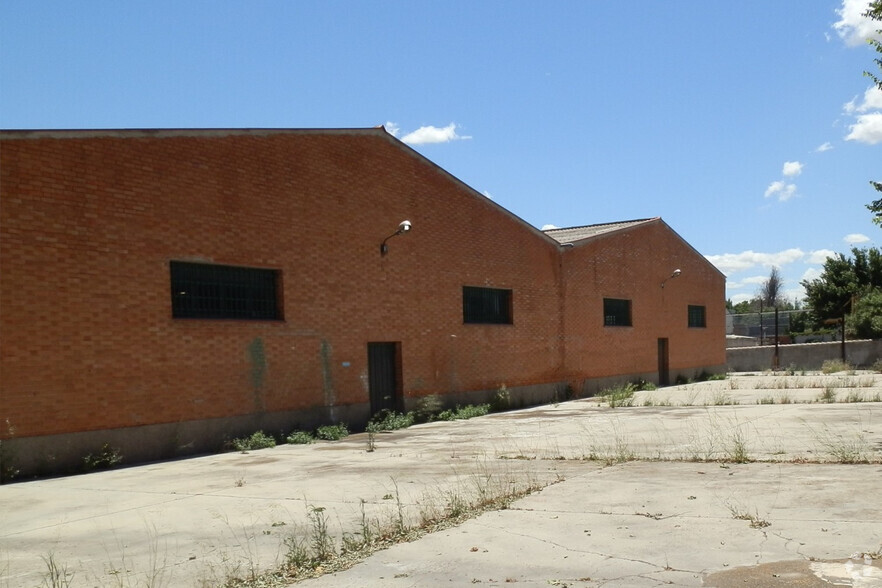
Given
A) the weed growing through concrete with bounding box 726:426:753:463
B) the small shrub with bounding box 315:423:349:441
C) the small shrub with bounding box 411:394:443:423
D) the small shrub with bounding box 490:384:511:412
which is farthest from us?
the small shrub with bounding box 490:384:511:412

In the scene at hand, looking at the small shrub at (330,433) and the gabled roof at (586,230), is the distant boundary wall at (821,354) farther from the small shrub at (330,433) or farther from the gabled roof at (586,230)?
the small shrub at (330,433)

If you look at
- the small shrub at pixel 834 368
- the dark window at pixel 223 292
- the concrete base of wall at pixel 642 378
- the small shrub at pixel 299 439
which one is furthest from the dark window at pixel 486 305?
the small shrub at pixel 834 368

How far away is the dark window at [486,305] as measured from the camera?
21.5 m

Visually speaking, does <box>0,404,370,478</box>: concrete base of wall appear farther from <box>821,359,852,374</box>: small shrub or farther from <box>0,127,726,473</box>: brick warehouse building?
<box>821,359,852,374</box>: small shrub

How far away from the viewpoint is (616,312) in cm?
2886

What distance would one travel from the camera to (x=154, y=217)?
1340 cm

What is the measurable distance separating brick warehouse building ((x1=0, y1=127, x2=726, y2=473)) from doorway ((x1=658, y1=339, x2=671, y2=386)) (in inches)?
332

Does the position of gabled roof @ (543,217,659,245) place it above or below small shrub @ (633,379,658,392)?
above

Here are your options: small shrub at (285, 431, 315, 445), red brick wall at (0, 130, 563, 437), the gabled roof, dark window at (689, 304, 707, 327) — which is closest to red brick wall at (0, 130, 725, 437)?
red brick wall at (0, 130, 563, 437)

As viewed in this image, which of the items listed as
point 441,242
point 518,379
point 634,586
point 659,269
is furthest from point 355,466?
point 659,269

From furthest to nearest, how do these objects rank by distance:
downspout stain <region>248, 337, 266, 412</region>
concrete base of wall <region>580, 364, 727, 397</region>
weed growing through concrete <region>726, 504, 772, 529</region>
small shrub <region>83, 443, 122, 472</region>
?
concrete base of wall <region>580, 364, 727, 397</region>
downspout stain <region>248, 337, 266, 412</region>
small shrub <region>83, 443, 122, 472</region>
weed growing through concrete <region>726, 504, 772, 529</region>

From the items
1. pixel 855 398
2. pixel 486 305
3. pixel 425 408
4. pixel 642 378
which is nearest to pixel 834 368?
pixel 642 378

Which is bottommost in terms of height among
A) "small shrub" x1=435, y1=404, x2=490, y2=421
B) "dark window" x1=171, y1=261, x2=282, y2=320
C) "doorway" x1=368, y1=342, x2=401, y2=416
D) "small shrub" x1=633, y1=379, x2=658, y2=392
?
"small shrub" x1=633, y1=379, x2=658, y2=392

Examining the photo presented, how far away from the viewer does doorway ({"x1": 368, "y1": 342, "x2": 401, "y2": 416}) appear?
18109 mm
